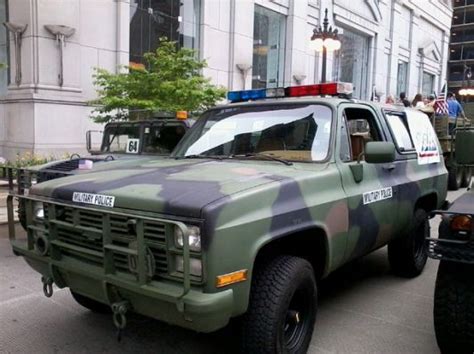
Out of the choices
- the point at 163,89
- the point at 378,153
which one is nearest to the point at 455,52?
the point at 163,89

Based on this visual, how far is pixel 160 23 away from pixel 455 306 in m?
14.9

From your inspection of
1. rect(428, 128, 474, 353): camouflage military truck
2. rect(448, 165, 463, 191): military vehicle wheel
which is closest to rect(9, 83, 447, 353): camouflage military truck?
rect(428, 128, 474, 353): camouflage military truck

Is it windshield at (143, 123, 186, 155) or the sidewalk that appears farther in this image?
the sidewalk

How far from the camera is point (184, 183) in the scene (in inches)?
124

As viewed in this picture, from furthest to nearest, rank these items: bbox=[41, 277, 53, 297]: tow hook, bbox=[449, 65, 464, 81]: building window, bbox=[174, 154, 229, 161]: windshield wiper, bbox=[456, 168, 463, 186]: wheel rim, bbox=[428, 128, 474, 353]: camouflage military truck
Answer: bbox=[449, 65, 464, 81]: building window
bbox=[456, 168, 463, 186]: wheel rim
bbox=[174, 154, 229, 161]: windshield wiper
bbox=[41, 277, 53, 297]: tow hook
bbox=[428, 128, 474, 353]: camouflage military truck

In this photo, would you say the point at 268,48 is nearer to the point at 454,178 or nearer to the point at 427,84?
the point at 454,178

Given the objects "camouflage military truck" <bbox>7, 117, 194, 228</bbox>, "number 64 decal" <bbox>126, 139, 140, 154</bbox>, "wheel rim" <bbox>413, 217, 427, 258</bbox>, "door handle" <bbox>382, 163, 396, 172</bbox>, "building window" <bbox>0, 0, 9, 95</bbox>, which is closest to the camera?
"door handle" <bbox>382, 163, 396, 172</bbox>

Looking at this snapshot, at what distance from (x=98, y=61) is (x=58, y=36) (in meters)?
1.51

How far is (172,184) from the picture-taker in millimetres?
3154

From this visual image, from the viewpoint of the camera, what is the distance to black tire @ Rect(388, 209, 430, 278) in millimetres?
5211

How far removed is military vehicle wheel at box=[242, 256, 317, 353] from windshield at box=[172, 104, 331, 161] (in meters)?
1.02

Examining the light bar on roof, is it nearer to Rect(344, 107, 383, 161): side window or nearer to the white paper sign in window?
Rect(344, 107, 383, 161): side window

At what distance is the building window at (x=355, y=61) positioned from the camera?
1050 inches

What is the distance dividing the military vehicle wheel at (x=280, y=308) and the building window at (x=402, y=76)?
100 ft
